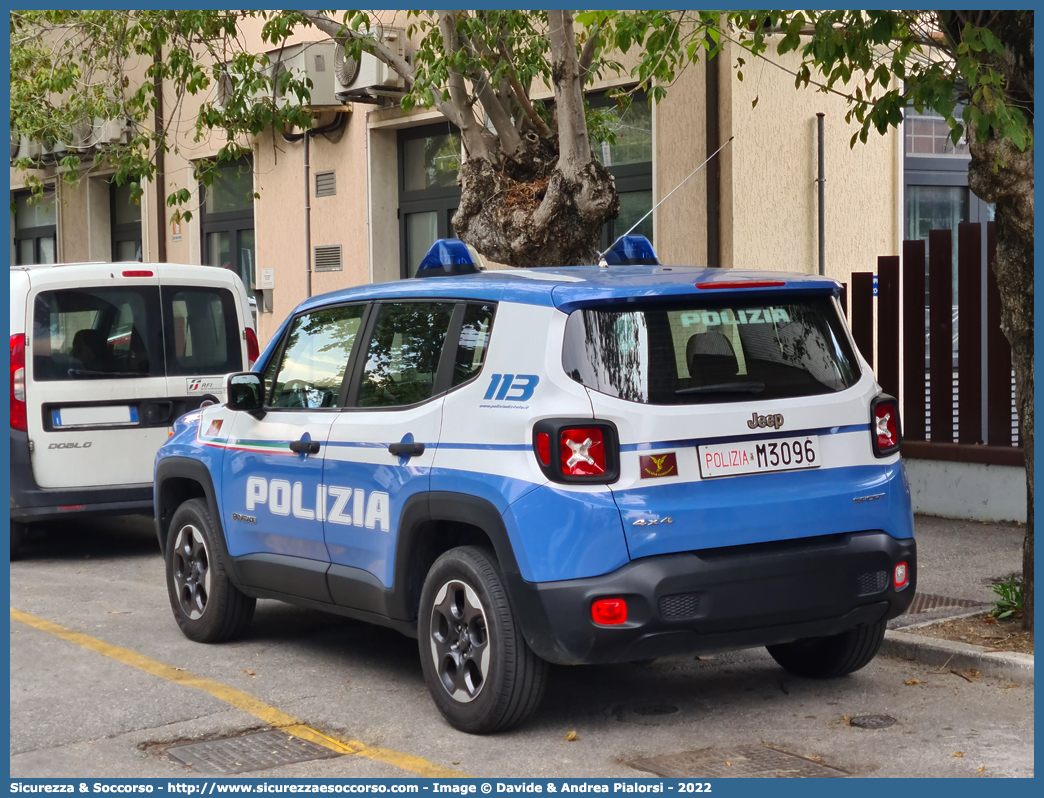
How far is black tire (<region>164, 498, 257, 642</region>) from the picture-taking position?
7031 mm

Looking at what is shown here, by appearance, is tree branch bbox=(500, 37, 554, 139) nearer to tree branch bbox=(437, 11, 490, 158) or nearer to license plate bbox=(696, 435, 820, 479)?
tree branch bbox=(437, 11, 490, 158)

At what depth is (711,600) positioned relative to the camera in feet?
16.6

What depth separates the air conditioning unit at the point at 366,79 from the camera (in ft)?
51.1

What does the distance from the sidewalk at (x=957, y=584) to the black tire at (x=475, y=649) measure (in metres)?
2.17

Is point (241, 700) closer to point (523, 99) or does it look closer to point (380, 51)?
point (523, 99)

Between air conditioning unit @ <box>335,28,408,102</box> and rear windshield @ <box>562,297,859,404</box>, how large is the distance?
10.5 m

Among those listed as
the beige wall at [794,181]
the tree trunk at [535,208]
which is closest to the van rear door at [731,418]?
the tree trunk at [535,208]

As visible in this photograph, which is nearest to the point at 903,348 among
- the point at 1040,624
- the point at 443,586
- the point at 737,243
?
the point at 737,243

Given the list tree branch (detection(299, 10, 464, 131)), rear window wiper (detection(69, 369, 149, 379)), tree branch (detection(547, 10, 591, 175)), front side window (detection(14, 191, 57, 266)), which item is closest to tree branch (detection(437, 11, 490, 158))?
tree branch (detection(299, 10, 464, 131))

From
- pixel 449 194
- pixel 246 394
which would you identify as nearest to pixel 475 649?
pixel 246 394

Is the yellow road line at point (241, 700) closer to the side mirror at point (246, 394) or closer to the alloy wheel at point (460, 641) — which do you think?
the alloy wheel at point (460, 641)

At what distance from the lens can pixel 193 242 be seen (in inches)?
811

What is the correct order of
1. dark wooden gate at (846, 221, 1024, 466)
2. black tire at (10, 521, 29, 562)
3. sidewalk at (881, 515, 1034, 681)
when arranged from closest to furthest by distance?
1. sidewalk at (881, 515, 1034, 681)
2. black tire at (10, 521, 29, 562)
3. dark wooden gate at (846, 221, 1024, 466)

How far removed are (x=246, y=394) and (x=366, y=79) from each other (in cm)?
970
